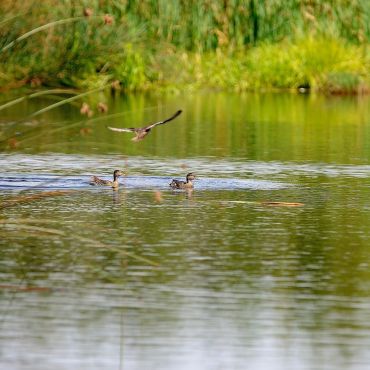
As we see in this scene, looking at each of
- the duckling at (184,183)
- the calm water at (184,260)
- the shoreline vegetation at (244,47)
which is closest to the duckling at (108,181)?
the calm water at (184,260)

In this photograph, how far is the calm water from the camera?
805cm

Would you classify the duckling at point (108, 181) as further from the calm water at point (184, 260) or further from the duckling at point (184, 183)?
the duckling at point (184, 183)

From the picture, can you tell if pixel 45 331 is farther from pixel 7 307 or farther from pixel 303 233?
pixel 303 233

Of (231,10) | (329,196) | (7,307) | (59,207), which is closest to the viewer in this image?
(7,307)

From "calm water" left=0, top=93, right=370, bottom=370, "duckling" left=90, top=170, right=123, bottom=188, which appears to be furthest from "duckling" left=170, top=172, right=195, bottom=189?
"duckling" left=90, top=170, right=123, bottom=188

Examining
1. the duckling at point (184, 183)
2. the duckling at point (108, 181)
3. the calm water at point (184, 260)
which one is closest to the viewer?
the calm water at point (184, 260)

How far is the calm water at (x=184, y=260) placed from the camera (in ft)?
26.4

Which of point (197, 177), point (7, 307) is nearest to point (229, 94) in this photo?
point (197, 177)

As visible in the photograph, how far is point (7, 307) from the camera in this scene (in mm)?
8969

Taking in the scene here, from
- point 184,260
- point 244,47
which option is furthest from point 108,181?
point 244,47

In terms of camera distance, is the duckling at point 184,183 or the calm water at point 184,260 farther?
the duckling at point 184,183

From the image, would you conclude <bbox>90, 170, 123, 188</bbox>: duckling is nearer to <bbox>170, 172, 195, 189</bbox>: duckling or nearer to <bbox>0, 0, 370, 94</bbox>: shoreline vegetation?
<bbox>170, 172, 195, 189</bbox>: duckling

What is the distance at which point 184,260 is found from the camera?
10.6 meters

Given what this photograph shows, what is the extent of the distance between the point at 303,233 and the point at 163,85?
69.3 feet
